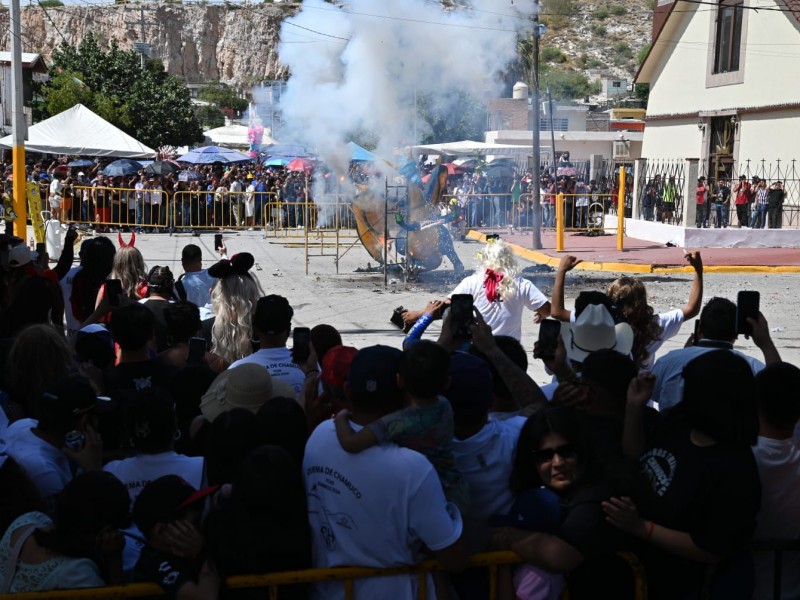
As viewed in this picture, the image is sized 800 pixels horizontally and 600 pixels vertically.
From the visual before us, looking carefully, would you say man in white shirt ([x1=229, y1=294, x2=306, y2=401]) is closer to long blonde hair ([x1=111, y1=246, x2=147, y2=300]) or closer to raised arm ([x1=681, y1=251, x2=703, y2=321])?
long blonde hair ([x1=111, y1=246, x2=147, y2=300])

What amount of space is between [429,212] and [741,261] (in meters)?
7.69

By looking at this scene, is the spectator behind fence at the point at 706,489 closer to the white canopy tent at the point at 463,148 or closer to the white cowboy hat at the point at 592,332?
Result: the white cowboy hat at the point at 592,332

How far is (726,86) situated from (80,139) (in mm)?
19919

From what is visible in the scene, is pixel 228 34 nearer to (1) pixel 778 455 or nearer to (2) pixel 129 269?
(2) pixel 129 269

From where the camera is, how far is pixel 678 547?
308 centimetres

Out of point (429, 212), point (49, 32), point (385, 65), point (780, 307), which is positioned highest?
point (49, 32)

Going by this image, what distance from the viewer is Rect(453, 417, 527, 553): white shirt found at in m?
3.36

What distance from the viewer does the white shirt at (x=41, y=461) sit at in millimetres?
3547

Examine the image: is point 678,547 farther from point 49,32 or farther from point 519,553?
point 49,32

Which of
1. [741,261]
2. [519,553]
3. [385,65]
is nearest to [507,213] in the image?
[741,261]

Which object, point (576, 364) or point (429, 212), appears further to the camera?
point (429, 212)

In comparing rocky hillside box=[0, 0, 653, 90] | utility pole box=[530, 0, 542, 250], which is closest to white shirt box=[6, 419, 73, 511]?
utility pole box=[530, 0, 542, 250]

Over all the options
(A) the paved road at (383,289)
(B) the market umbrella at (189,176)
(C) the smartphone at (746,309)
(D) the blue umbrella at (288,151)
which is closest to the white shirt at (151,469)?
(C) the smartphone at (746,309)

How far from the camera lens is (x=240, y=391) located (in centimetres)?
392
